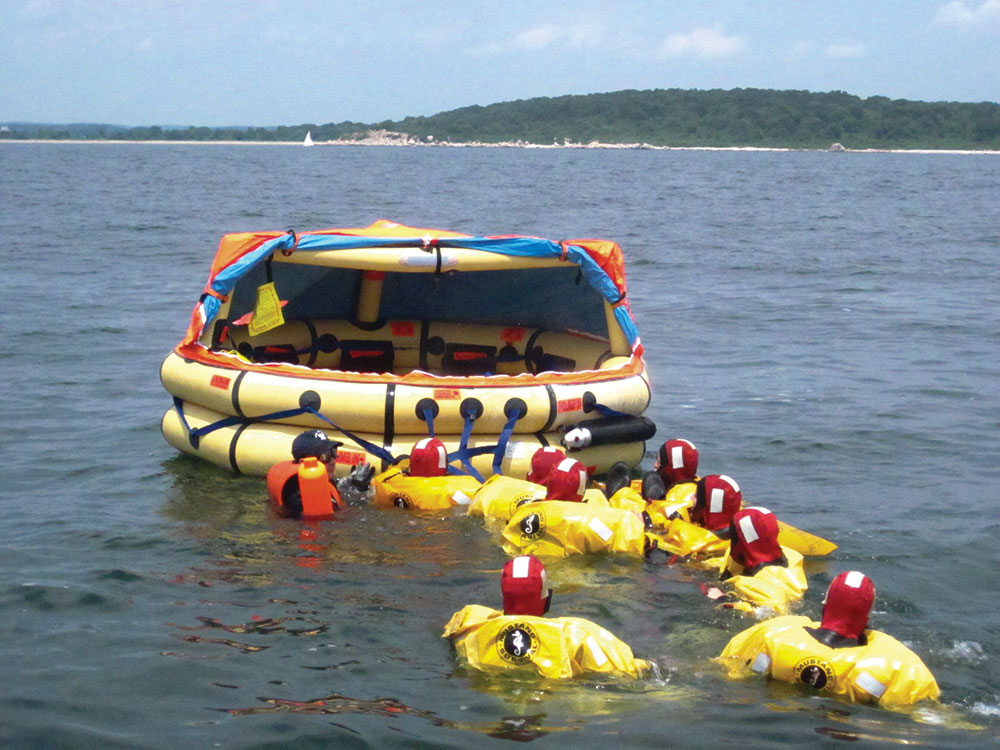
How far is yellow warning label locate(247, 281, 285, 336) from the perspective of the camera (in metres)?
10.1

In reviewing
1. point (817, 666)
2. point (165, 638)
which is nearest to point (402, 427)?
point (165, 638)

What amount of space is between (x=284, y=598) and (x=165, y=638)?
2.57 ft

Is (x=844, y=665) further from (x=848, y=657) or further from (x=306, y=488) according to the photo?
(x=306, y=488)

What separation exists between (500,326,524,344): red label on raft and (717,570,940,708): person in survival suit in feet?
21.5

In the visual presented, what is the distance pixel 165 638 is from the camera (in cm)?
648

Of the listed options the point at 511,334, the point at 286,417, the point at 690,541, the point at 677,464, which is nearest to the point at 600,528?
the point at 690,541

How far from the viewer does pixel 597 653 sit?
18.6 ft

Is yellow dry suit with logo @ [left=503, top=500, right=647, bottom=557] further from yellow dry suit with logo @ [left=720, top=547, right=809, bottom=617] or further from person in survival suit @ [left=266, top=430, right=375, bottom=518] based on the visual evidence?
person in survival suit @ [left=266, top=430, right=375, bottom=518]

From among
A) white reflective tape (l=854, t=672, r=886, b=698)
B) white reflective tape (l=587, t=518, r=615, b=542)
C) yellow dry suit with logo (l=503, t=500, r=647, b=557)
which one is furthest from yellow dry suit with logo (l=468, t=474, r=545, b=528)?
white reflective tape (l=854, t=672, r=886, b=698)

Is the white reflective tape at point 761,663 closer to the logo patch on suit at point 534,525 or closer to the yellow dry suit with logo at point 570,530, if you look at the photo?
the yellow dry suit with logo at point 570,530

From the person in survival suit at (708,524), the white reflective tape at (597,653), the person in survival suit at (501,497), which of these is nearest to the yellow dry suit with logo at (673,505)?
the person in survival suit at (708,524)

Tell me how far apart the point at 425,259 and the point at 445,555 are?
110 inches

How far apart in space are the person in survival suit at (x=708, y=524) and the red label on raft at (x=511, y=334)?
4437 millimetres

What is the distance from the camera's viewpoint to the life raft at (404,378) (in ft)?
29.7
